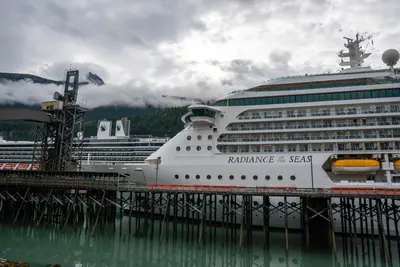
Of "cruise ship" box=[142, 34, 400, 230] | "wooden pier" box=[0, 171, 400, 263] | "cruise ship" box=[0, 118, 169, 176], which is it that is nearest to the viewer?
"wooden pier" box=[0, 171, 400, 263]

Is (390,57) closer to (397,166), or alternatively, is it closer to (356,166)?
(397,166)

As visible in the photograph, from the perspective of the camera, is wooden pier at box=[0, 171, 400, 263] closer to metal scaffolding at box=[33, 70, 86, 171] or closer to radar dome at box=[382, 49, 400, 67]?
metal scaffolding at box=[33, 70, 86, 171]

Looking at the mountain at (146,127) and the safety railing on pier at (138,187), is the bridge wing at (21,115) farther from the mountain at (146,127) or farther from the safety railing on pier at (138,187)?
the mountain at (146,127)

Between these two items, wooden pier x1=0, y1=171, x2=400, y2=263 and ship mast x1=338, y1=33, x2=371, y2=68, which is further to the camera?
ship mast x1=338, y1=33, x2=371, y2=68

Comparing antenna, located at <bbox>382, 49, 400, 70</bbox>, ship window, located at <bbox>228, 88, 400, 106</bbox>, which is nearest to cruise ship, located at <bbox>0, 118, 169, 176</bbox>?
ship window, located at <bbox>228, 88, 400, 106</bbox>

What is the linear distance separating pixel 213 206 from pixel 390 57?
23.4 m

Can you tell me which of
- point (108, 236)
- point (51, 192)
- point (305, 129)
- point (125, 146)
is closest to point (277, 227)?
→ point (305, 129)

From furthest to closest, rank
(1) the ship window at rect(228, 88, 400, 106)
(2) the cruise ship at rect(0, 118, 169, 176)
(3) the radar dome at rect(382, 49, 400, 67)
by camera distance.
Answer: (2) the cruise ship at rect(0, 118, 169, 176) → (3) the radar dome at rect(382, 49, 400, 67) → (1) the ship window at rect(228, 88, 400, 106)

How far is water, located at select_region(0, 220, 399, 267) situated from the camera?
20.2 m

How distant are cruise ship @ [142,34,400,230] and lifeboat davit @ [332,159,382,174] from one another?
0.08 m

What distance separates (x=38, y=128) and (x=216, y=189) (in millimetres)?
29547

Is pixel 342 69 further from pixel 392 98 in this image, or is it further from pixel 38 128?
pixel 38 128

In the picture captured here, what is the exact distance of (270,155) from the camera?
28141mm

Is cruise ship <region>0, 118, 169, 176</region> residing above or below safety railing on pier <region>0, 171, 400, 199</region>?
above
